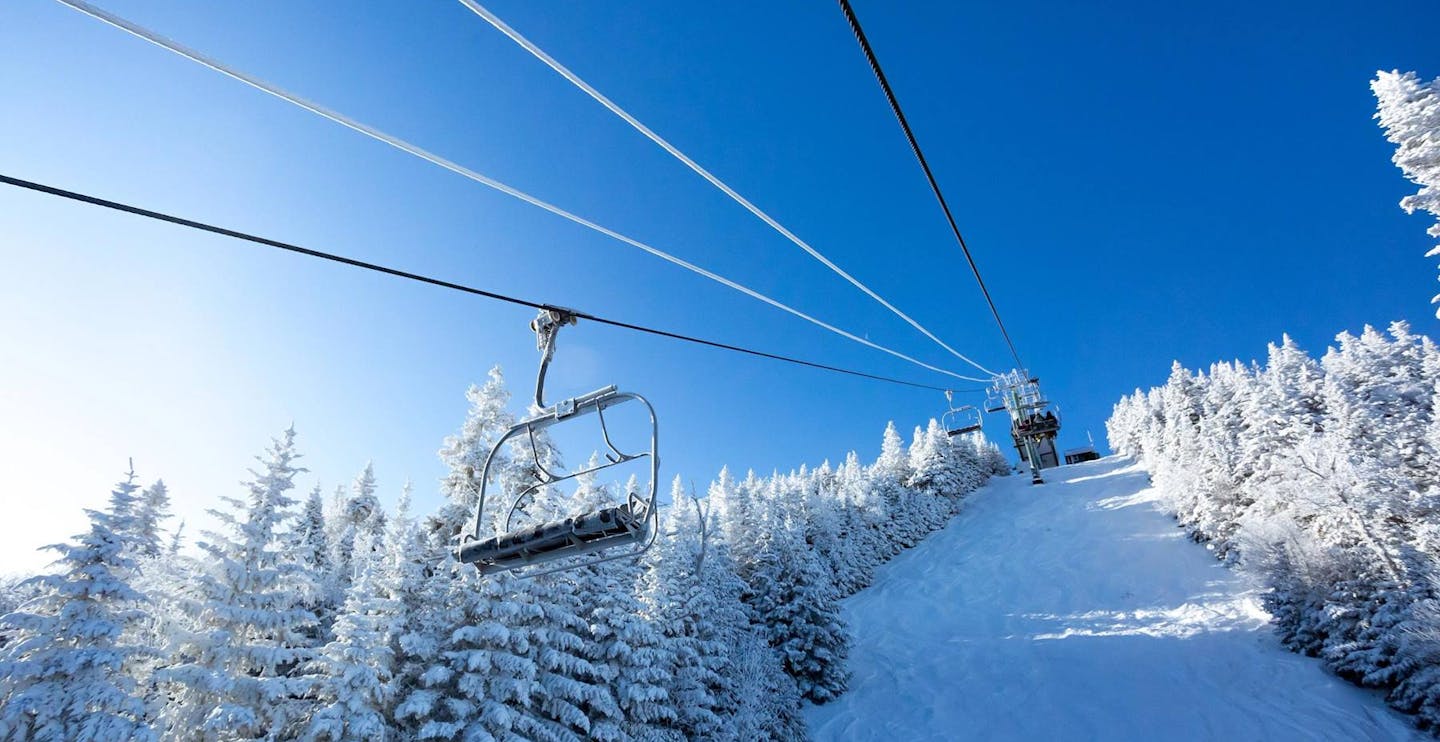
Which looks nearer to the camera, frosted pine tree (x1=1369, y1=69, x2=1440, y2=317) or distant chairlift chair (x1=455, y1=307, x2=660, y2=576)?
distant chairlift chair (x1=455, y1=307, x2=660, y2=576)

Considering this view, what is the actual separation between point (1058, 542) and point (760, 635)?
127ft

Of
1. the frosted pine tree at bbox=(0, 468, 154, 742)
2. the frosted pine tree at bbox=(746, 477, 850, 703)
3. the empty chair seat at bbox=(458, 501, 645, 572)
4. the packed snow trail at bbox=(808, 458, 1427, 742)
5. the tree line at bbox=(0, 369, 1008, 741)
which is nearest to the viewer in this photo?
the empty chair seat at bbox=(458, 501, 645, 572)

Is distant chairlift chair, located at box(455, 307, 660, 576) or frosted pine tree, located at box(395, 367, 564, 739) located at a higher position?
distant chairlift chair, located at box(455, 307, 660, 576)

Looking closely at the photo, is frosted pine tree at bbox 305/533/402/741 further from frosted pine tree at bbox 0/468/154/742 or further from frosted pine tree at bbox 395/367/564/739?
frosted pine tree at bbox 0/468/154/742

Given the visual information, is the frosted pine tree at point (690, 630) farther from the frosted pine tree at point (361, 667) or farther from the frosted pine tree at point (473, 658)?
the frosted pine tree at point (361, 667)

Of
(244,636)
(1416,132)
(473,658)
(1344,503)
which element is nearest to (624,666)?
(473,658)

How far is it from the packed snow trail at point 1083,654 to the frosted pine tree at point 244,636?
2472cm

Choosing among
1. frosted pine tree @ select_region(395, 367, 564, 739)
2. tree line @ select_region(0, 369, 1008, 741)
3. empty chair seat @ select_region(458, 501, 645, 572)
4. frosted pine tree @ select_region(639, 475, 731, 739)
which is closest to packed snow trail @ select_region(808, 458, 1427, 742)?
frosted pine tree @ select_region(639, 475, 731, 739)

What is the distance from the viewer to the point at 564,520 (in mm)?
6758

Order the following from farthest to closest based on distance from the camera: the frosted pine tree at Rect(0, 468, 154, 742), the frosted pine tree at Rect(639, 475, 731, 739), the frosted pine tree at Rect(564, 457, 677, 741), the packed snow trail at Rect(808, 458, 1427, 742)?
the packed snow trail at Rect(808, 458, 1427, 742) → the frosted pine tree at Rect(639, 475, 731, 739) → the frosted pine tree at Rect(564, 457, 677, 741) → the frosted pine tree at Rect(0, 468, 154, 742)

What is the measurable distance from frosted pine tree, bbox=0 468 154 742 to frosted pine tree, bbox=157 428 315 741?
1.09 metres

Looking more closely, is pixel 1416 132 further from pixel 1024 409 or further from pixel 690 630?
pixel 690 630

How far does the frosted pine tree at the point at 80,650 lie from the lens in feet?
38.5

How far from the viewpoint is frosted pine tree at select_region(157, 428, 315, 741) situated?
13742mm
